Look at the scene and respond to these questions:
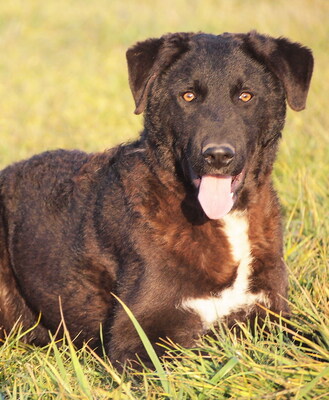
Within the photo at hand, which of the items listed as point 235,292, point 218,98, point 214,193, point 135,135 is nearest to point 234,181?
point 214,193

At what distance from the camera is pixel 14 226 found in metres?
5.18

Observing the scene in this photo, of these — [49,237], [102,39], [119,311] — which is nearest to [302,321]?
[119,311]

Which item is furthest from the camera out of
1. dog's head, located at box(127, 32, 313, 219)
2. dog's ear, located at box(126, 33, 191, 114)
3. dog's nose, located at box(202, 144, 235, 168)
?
dog's ear, located at box(126, 33, 191, 114)

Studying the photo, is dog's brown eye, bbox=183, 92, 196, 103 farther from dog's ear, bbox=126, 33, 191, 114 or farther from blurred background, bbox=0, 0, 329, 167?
blurred background, bbox=0, 0, 329, 167

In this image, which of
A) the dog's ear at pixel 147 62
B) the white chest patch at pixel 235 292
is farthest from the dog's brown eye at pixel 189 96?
the white chest patch at pixel 235 292

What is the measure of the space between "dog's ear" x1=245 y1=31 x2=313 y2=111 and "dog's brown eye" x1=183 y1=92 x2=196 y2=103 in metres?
0.41

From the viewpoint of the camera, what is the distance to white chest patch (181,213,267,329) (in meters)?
4.40

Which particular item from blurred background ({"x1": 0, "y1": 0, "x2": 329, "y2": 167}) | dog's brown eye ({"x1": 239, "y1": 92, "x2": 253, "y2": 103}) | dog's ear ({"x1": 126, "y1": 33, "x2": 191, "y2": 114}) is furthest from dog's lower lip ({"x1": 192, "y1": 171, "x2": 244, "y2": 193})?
blurred background ({"x1": 0, "y1": 0, "x2": 329, "y2": 167})

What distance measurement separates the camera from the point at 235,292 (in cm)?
449

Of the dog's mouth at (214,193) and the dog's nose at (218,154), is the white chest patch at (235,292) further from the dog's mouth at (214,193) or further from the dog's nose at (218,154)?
the dog's nose at (218,154)

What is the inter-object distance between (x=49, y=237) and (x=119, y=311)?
80 cm

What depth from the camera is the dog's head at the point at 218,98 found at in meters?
4.30

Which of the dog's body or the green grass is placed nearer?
the green grass

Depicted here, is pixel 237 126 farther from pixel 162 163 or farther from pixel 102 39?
pixel 102 39
